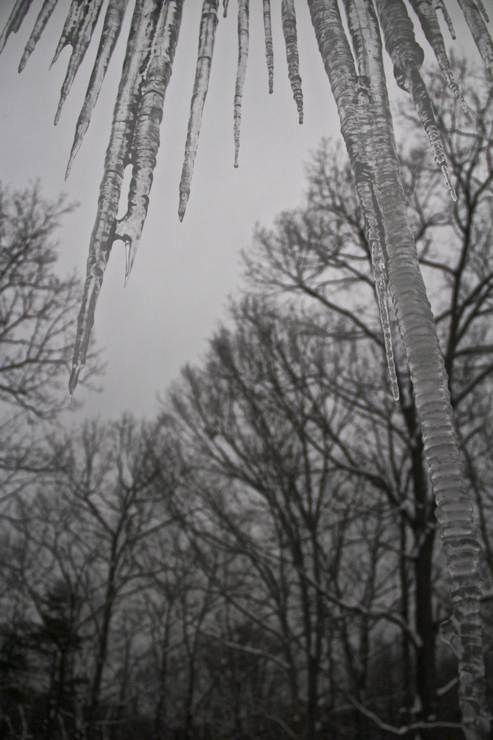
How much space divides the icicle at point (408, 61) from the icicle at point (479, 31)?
36cm

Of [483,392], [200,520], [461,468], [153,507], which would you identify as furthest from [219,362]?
[461,468]

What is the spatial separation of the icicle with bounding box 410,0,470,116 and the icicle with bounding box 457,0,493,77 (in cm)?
20

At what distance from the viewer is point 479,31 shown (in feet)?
6.66

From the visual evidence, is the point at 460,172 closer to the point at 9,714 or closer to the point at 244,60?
the point at 244,60

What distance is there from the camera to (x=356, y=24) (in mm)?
1914

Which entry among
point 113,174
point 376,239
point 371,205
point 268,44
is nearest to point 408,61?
point 268,44

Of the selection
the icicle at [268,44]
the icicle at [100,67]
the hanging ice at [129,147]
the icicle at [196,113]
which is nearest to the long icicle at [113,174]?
the hanging ice at [129,147]

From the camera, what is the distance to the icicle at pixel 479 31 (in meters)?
1.97

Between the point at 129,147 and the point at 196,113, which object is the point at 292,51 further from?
the point at 129,147

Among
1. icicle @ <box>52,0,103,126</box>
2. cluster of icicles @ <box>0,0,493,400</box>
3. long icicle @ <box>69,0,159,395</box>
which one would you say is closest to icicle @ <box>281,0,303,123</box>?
cluster of icicles @ <box>0,0,493,400</box>

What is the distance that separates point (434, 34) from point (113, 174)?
1.67 meters

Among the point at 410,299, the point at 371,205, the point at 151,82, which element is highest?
the point at 151,82

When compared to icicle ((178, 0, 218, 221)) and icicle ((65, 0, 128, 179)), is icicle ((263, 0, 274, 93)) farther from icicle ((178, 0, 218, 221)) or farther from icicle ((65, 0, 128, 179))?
icicle ((65, 0, 128, 179))

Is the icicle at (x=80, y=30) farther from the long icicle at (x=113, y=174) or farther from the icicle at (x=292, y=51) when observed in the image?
the icicle at (x=292, y=51)
